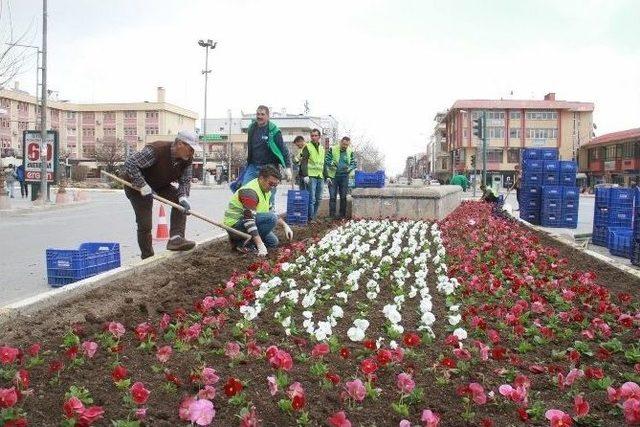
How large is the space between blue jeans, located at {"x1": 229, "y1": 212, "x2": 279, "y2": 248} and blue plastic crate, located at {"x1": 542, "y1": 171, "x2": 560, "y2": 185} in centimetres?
1102

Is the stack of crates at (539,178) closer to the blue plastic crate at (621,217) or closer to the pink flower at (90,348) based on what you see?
the blue plastic crate at (621,217)

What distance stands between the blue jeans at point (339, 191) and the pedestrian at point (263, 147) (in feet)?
11.3

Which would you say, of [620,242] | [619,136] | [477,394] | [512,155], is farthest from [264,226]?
[512,155]

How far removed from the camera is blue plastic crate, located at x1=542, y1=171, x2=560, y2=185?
55.4 feet

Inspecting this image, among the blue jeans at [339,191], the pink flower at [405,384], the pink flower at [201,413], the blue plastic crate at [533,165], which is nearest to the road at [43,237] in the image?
the blue jeans at [339,191]

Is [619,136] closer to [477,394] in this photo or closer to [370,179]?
[370,179]

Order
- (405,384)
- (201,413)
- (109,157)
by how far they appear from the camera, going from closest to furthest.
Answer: (201,413), (405,384), (109,157)

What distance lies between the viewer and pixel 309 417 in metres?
2.88

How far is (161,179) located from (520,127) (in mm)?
80051

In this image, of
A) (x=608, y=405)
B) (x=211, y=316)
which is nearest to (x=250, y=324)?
(x=211, y=316)

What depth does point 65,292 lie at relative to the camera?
A: 5.04 metres

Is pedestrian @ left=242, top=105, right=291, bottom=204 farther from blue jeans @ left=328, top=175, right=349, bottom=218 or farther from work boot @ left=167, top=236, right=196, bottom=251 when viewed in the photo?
blue jeans @ left=328, top=175, right=349, bottom=218

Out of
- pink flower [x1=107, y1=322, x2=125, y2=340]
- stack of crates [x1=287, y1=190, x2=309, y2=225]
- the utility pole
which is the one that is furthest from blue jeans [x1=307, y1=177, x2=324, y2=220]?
the utility pole

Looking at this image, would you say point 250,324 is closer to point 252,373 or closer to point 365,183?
point 252,373
